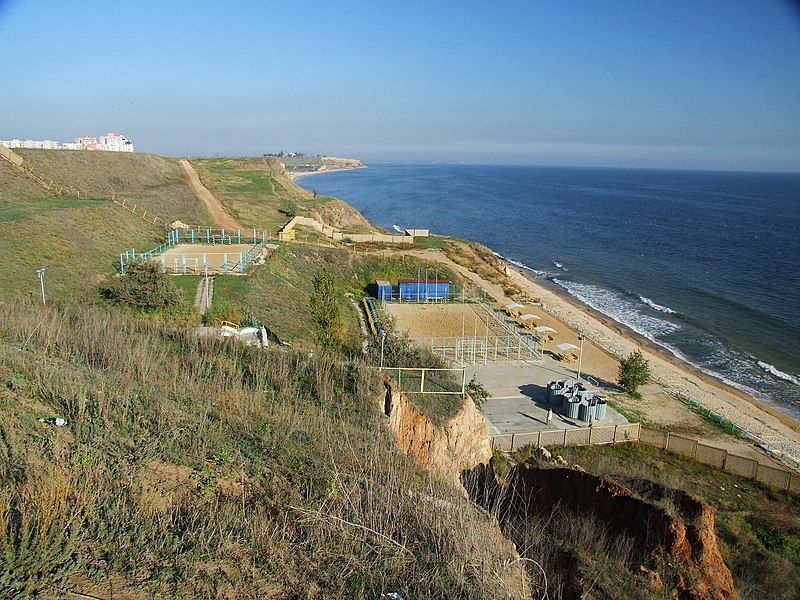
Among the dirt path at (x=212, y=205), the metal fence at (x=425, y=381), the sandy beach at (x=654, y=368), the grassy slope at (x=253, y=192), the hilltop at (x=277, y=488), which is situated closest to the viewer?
the hilltop at (x=277, y=488)

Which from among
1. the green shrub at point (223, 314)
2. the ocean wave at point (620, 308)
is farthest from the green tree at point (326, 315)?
the ocean wave at point (620, 308)

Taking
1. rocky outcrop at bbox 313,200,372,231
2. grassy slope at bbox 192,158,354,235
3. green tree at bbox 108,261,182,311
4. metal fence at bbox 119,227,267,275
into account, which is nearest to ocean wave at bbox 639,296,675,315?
rocky outcrop at bbox 313,200,372,231

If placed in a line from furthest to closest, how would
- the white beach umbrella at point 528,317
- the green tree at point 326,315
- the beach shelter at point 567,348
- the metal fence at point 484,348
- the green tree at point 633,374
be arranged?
the white beach umbrella at point 528,317
the beach shelter at point 567,348
the metal fence at point 484,348
the green tree at point 633,374
the green tree at point 326,315

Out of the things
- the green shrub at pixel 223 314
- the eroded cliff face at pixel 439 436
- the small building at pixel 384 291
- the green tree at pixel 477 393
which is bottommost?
the green tree at pixel 477 393

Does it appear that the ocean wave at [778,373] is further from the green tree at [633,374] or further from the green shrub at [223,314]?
the green shrub at [223,314]

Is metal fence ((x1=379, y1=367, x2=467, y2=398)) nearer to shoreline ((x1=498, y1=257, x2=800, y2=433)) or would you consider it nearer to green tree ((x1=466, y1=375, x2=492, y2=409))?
green tree ((x1=466, y1=375, x2=492, y2=409))

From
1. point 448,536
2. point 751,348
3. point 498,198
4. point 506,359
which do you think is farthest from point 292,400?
point 498,198

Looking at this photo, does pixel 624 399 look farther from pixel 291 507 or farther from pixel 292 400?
pixel 291 507
